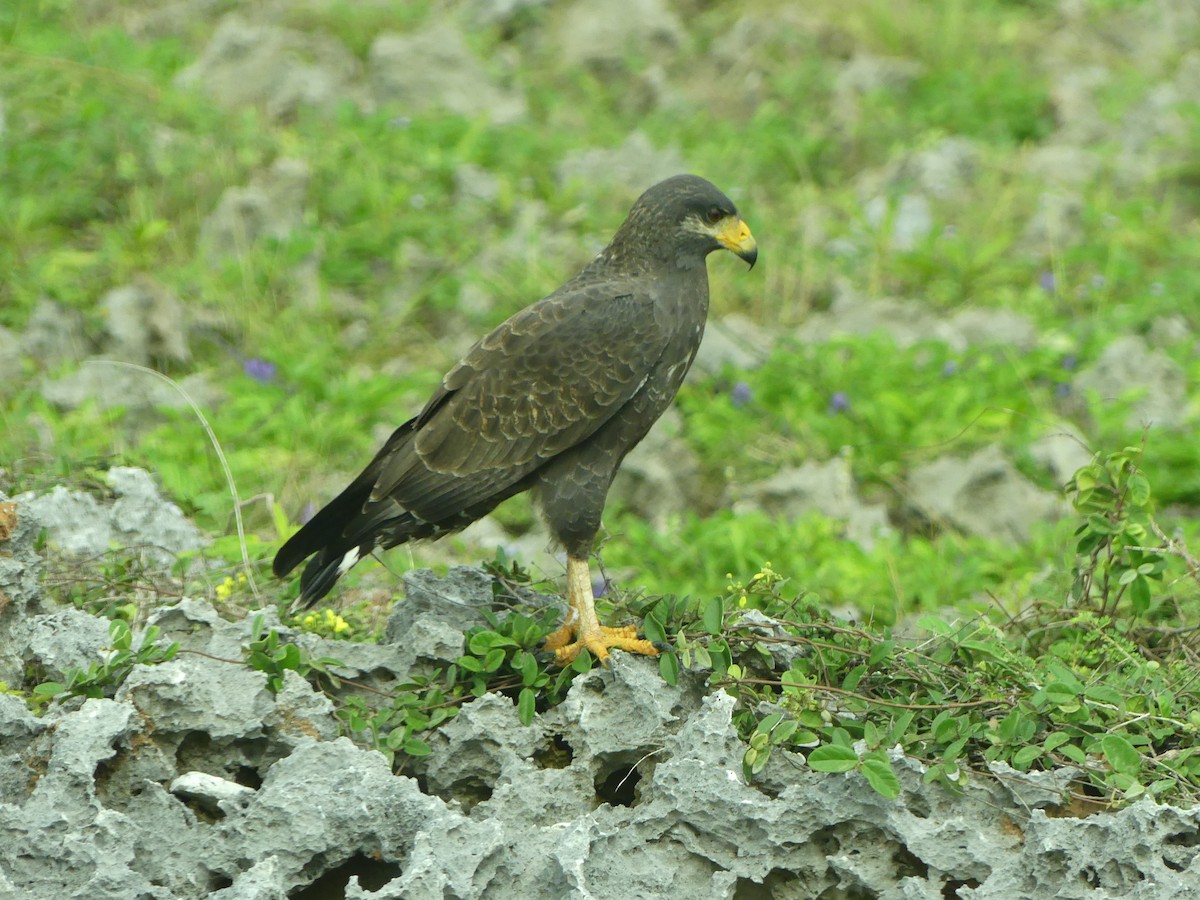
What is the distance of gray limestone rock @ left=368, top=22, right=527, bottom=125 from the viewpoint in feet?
29.5

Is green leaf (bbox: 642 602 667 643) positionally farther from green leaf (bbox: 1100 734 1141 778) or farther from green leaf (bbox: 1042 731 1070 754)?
green leaf (bbox: 1100 734 1141 778)

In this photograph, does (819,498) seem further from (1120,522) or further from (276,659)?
(276,659)

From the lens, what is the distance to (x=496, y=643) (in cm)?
361

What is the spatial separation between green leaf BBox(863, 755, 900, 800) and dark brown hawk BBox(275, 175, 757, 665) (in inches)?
45.2

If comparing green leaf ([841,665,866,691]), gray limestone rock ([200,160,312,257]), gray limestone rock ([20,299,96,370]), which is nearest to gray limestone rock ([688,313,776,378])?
gray limestone rock ([200,160,312,257])

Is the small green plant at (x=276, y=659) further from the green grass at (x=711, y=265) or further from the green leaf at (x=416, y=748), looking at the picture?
the green grass at (x=711, y=265)

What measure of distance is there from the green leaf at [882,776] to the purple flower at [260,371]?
4235mm

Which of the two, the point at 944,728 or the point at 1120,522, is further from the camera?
the point at 1120,522

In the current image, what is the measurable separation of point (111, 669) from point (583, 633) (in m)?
1.15

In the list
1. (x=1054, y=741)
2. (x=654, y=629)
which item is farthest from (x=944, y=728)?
(x=654, y=629)

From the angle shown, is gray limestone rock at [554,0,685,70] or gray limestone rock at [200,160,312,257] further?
gray limestone rock at [554,0,685,70]

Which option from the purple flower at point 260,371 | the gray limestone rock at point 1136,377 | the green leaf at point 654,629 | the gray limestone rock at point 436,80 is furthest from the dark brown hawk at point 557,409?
the gray limestone rock at point 436,80

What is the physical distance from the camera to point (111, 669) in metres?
3.42

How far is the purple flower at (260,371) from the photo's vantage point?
21.8ft
